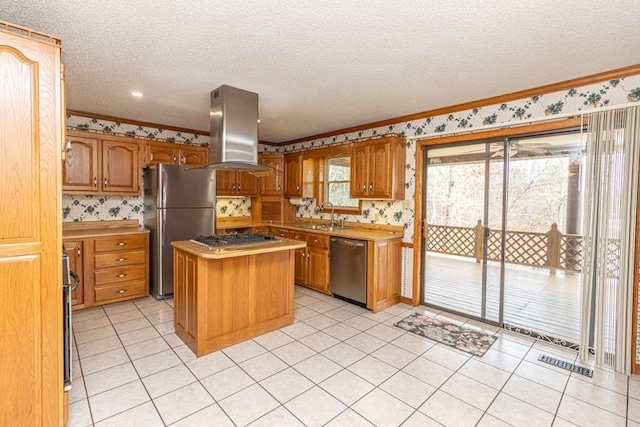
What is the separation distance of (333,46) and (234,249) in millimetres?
1835

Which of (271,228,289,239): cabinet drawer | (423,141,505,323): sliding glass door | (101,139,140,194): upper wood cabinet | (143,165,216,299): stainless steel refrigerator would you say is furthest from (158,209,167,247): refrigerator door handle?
(423,141,505,323): sliding glass door

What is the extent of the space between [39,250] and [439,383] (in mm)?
2692

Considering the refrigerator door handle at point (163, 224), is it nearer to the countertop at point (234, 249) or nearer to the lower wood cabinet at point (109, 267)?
the lower wood cabinet at point (109, 267)

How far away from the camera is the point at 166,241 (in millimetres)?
4074

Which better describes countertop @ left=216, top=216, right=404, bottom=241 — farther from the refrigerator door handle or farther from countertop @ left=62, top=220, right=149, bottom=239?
countertop @ left=62, top=220, right=149, bottom=239

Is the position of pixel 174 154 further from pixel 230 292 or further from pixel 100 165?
pixel 230 292

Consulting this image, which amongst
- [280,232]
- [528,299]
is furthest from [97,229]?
[528,299]

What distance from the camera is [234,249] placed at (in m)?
2.78

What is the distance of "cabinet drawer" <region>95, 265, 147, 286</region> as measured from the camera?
3770mm

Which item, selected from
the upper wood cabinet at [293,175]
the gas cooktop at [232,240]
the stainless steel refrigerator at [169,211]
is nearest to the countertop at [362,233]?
the upper wood cabinet at [293,175]

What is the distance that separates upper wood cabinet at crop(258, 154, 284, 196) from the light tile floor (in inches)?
113

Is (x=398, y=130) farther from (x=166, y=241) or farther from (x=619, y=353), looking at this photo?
(x=166, y=241)

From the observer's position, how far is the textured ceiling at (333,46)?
1.76 m

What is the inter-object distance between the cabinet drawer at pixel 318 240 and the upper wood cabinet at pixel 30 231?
9.77 ft
